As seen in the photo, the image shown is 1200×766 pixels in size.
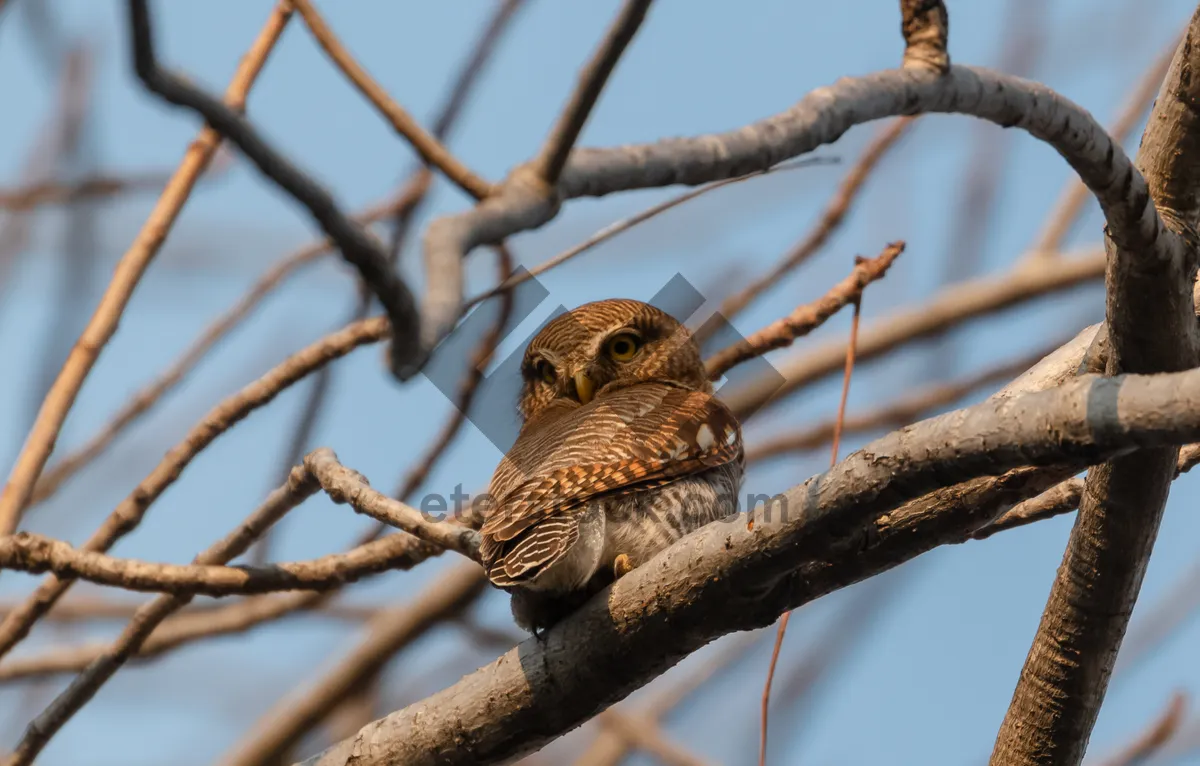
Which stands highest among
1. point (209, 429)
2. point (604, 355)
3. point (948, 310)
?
point (948, 310)

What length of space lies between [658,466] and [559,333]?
1472mm

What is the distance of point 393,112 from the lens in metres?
3.08

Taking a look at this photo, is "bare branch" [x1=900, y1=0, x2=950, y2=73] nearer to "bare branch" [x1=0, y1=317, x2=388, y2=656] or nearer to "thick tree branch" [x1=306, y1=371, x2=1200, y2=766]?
"thick tree branch" [x1=306, y1=371, x2=1200, y2=766]

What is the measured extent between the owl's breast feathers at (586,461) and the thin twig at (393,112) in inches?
44.5

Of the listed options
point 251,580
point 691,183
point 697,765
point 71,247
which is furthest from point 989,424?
point 697,765

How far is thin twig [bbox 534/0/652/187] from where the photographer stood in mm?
2128

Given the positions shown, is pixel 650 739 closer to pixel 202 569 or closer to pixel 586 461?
pixel 586 461

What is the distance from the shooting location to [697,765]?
567 centimetres

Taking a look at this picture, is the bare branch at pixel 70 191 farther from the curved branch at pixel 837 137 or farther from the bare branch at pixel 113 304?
the curved branch at pixel 837 137

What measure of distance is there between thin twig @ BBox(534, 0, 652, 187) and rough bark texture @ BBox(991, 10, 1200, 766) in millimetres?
1497

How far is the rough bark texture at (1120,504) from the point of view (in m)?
3.01

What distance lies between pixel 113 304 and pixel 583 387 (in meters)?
1.90

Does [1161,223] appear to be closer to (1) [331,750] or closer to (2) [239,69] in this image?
(1) [331,750]

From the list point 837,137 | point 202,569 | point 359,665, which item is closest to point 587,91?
point 837,137
